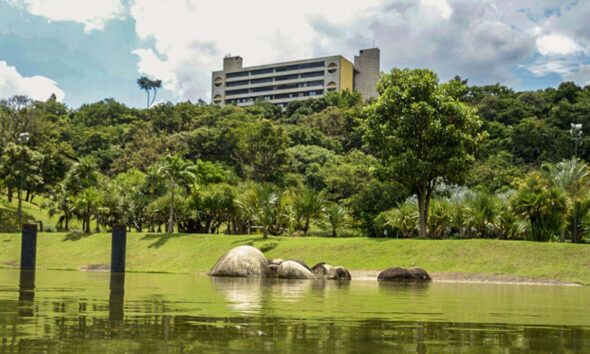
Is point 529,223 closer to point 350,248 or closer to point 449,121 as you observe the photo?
point 449,121

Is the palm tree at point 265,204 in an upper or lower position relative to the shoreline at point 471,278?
upper

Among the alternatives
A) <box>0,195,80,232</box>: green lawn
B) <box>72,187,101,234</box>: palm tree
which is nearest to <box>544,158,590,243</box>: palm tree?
<box>72,187,101,234</box>: palm tree

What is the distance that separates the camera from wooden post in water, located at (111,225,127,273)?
47.6 m

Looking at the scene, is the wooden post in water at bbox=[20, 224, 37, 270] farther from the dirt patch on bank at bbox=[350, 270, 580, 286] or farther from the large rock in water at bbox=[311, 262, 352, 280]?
the dirt patch on bank at bbox=[350, 270, 580, 286]

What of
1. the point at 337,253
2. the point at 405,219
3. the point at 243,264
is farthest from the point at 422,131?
the point at 243,264

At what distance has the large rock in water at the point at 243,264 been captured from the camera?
41.6 metres

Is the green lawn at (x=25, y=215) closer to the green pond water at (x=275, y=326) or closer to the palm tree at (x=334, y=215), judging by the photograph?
the palm tree at (x=334, y=215)

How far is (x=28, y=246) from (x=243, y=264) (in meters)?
18.1

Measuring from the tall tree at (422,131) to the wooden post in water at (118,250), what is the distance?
21.1 meters

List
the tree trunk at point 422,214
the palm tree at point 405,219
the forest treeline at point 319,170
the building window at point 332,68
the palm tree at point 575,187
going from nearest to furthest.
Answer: the palm tree at point 575,187 → the tree trunk at point 422,214 → the forest treeline at point 319,170 → the palm tree at point 405,219 → the building window at point 332,68

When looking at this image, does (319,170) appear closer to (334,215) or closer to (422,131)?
(334,215)

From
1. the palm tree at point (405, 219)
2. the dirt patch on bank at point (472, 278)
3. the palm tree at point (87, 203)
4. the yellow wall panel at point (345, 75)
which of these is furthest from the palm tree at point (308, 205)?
the yellow wall panel at point (345, 75)

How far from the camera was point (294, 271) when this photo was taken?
133 ft

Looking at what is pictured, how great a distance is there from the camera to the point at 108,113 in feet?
498
